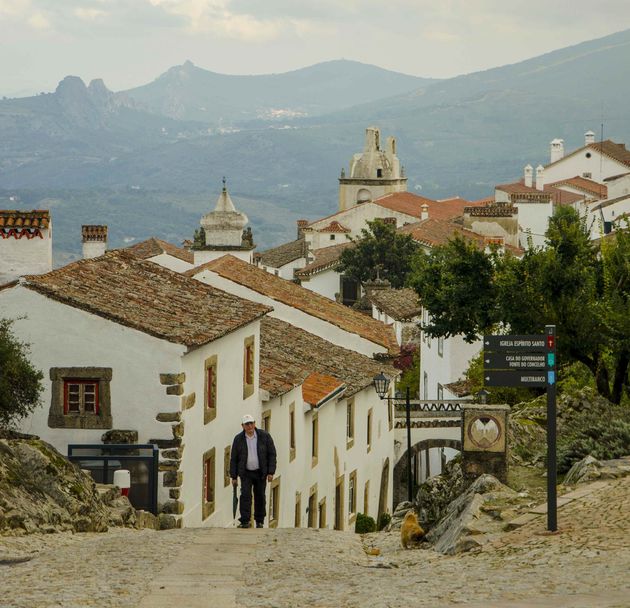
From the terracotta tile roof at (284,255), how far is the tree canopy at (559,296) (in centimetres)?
8724

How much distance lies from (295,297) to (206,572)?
32739 mm

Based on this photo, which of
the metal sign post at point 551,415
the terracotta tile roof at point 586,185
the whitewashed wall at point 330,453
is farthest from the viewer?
the terracotta tile roof at point 586,185

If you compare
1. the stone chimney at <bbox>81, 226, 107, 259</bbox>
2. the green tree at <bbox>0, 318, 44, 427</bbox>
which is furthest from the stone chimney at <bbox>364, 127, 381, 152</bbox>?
the green tree at <bbox>0, 318, 44, 427</bbox>

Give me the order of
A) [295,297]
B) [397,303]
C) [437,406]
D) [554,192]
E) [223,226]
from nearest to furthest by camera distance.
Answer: [295,297] → [437,406] → [223,226] → [397,303] → [554,192]

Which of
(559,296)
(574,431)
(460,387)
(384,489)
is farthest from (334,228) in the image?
(574,431)

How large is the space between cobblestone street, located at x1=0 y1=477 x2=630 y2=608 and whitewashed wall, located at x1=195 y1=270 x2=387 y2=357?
2539 centimetres

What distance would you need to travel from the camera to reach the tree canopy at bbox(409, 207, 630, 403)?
35406 mm

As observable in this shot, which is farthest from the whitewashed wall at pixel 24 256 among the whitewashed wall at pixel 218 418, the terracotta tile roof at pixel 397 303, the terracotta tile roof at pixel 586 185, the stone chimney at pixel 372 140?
the stone chimney at pixel 372 140

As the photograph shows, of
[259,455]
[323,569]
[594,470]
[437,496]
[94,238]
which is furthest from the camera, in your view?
[94,238]

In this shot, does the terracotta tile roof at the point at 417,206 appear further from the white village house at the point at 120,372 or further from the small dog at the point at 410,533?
the small dog at the point at 410,533

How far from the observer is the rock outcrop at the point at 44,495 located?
19453 millimetres

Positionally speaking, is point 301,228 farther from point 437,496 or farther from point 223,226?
point 437,496

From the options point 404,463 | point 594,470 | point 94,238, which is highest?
point 94,238

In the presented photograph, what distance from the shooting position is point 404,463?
5216cm
